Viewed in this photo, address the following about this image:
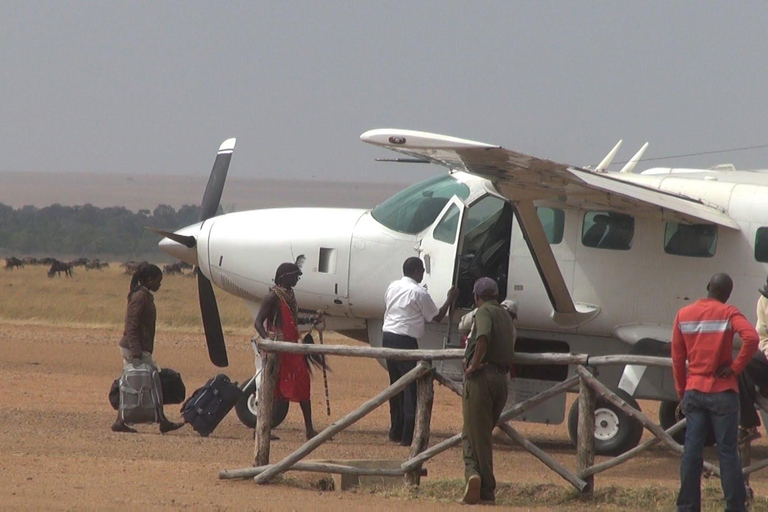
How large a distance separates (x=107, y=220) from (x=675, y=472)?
124 m

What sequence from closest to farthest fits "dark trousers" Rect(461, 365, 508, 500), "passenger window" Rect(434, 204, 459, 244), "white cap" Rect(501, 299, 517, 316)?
"dark trousers" Rect(461, 365, 508, 500) < "white cap" Rect(501, 299, 517, 316) < "passenger window" Rect(434, 204, 459, 244)

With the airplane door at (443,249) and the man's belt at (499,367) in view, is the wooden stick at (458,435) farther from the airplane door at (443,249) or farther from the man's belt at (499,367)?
the airplane door at (443,249)

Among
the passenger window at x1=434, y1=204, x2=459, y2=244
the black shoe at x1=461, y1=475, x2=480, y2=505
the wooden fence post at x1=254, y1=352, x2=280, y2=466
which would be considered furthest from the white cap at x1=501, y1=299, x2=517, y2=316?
the black shoe at x1=461, y1=475, x2=480, y2=505

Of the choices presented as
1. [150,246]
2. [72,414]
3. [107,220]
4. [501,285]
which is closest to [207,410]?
[72,414]

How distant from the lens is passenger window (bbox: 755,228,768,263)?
487 inches

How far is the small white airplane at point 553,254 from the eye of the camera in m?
12.3

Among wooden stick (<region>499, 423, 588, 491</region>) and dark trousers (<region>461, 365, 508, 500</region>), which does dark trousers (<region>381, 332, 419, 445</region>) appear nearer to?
wooden stick (<region>499, 423, 588, 491</region>)

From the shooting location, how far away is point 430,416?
9.96 metres

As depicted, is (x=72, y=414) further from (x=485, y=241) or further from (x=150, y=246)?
(x=150, y=246)

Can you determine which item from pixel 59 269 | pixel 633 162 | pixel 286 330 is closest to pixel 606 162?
pixel 633 162

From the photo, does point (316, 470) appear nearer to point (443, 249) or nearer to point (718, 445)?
point (718, 445)

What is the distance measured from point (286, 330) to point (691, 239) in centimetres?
410

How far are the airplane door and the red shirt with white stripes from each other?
4.17 meters

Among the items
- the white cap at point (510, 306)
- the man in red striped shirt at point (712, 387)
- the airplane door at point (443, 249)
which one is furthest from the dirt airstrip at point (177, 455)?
the man in red striped shirt at point (712, 387)
